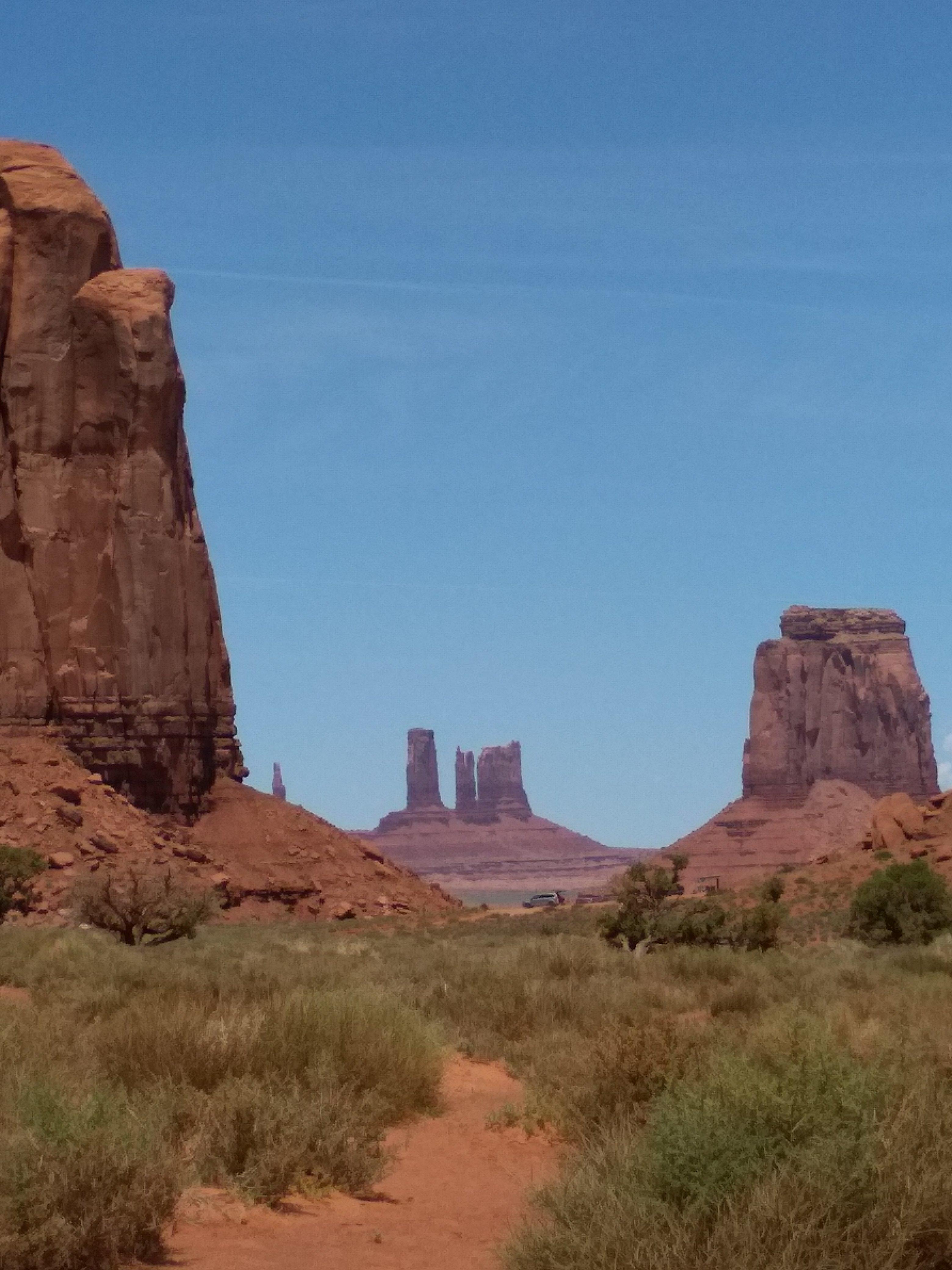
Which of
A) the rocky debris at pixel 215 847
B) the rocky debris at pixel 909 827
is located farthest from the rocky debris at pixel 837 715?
the rocky debris at pixel 215 847

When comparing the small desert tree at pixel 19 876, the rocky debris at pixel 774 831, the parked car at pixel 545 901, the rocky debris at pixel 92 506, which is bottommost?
the parked car at pixel 545 901

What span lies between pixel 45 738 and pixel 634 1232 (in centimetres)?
5036

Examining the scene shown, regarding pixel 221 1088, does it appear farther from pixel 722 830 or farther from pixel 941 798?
pixel 722 830

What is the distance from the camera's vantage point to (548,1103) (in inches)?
485

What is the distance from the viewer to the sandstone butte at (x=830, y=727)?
6201 inches

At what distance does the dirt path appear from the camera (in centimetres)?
849

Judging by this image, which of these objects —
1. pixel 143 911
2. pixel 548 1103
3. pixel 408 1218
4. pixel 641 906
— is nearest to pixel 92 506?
pixel 143 911

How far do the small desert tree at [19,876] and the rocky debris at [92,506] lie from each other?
34.7ft

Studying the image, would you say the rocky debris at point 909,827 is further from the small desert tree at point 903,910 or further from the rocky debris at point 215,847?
the rocky debris at point 215,847

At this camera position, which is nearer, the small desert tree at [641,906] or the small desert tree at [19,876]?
the small desert tree at [641,906]

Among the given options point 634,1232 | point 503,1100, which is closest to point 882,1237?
point 634,1232

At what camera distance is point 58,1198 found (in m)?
7.81

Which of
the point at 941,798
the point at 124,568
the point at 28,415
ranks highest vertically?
the point at 28,415

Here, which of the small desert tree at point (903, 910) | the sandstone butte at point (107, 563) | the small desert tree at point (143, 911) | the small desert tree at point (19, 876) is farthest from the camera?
the sandstone butte at point (107, 563)
